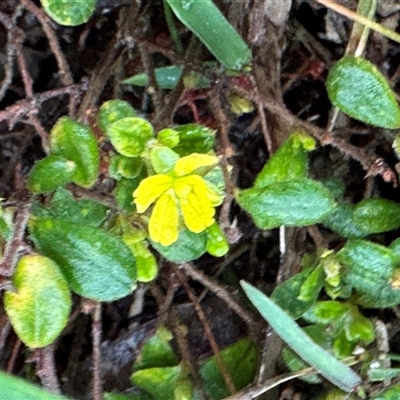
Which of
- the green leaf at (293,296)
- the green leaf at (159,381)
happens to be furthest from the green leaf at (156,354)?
the green leaf at (293,296)

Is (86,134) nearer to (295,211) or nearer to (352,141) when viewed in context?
(295,211)

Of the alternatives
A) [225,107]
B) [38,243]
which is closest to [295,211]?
[225,107]

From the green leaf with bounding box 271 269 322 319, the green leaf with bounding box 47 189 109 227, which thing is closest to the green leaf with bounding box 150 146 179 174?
the green leaf with bounding box 47 189 109 227

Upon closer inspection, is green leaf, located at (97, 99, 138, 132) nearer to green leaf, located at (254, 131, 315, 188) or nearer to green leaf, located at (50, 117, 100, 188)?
green leaf, located at (50, 117, 100, 188)

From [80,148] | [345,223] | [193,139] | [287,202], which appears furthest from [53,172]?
[345,223]

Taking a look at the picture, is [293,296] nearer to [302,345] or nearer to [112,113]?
[302,345]

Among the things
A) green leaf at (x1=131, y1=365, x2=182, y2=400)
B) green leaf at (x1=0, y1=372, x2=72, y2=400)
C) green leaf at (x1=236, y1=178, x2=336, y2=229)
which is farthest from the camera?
green leaf at (x1=131, y1=365, x2=182, y2=400)

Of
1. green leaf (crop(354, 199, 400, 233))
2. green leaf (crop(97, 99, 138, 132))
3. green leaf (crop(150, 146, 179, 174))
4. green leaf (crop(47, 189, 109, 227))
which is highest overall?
green leaf (crop(97, 99, 138, 132))
